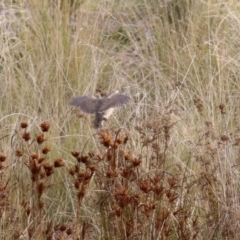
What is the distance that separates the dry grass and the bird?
0.19ft

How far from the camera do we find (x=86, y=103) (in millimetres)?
3479

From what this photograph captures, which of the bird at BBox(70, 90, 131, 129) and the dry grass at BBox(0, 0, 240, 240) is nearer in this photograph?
the dry grass at BBox(0, 0, 240, 240)

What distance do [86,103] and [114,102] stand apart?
18 cm

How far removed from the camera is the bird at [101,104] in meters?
3.31

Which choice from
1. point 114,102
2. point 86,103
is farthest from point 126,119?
point 114,102

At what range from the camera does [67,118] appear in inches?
176

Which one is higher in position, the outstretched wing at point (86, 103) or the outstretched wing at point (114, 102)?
the outstretched wing at point (114, 102)

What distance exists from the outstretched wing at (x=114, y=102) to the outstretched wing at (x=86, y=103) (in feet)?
0.20

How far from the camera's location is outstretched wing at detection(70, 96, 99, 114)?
341 cm

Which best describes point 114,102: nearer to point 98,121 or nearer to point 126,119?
point 98,121

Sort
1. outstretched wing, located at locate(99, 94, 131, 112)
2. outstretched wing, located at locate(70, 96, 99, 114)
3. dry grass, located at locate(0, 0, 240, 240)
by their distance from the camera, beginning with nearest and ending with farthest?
dry grass, located at locate(0, 0, 240, 240), outstretched wing, located at locate(99, 94, 131, 112), outstretched wing, located at locate(70, 96, 99, 114)

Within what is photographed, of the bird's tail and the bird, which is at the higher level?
the bird

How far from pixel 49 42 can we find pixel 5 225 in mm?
2351

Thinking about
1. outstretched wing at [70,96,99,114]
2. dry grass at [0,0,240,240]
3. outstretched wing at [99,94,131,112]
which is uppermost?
outstretched wing at [99,94,131,112]
